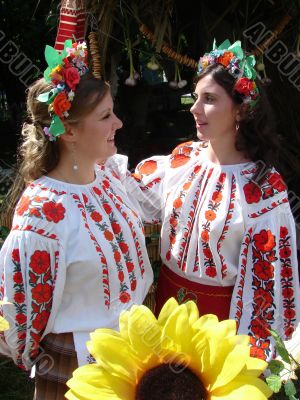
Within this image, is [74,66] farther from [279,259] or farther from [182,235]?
[279,259]

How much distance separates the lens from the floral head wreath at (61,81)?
1.46 m

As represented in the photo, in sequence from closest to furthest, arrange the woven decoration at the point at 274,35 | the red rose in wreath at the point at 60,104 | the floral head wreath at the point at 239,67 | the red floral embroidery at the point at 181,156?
the red rose in wreath at the point at 60,104
the floral head wreath at the point at 239,67
the red floral embroidery at the point at 181,156
the woven decoration at the point at 274,35

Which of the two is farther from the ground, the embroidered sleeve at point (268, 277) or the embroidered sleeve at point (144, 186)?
the embroidered sleeve at point (144, 186)

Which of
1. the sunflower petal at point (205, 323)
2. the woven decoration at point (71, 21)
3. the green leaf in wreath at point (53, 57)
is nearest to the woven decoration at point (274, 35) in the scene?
the woven decoration at point (71, 21)

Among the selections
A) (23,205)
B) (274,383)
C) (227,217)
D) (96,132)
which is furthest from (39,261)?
(274,383)

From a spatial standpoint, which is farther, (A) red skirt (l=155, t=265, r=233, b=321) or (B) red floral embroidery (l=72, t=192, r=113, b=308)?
(A) red skirt (l=155, t=265, r=233, b=321)

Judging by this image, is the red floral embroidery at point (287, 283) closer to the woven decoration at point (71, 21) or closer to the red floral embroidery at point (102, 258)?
the red floral embroidery at point (102, 258)

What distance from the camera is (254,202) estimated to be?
5.50 feet

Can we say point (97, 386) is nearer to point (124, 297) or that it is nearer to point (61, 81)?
point (124, 297)

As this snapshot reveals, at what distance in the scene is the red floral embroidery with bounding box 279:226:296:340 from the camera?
1.64 m

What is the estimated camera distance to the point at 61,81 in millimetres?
1483

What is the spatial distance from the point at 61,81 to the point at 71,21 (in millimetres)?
477

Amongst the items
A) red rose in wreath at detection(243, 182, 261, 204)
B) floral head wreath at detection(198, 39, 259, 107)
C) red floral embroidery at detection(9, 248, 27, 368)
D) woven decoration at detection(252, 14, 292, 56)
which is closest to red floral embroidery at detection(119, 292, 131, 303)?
red floral embroidery at detection(9, 248, 27, 368)

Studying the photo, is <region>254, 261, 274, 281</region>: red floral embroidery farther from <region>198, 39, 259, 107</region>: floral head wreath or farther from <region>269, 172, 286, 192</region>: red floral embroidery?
<region>198, 39, 259, 107</region>: floral head wreath
